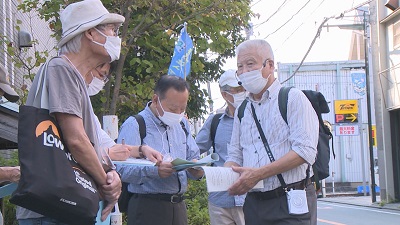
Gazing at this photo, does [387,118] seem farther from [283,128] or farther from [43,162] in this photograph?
[43,162]

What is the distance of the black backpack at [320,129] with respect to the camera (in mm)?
3832

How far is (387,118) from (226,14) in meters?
15.4

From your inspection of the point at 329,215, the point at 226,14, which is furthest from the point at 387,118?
the point at 226,14

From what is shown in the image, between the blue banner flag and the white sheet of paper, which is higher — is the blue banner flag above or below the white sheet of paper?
above

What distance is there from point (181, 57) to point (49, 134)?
5.51 meters

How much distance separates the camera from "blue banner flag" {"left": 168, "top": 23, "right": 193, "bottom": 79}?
7.75m

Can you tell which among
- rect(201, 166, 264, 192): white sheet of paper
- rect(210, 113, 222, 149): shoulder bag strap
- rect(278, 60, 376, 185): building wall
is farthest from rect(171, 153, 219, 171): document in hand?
rect(278, 60, 376, 185): building wall

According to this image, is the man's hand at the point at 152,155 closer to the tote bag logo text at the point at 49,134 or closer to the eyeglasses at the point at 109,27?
the eyeglasses at the point at 109,27

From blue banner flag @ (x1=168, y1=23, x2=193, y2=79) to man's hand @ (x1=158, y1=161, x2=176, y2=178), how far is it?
3.67 metres

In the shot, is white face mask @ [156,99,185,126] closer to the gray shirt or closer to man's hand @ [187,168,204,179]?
man's hand @ [187,168,204,179]

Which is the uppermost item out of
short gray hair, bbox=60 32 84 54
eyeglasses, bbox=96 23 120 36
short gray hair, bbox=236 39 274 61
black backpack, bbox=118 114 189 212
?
short gray hair, bbox=236 39 274 61

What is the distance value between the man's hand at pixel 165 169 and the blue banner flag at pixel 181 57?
3.67m

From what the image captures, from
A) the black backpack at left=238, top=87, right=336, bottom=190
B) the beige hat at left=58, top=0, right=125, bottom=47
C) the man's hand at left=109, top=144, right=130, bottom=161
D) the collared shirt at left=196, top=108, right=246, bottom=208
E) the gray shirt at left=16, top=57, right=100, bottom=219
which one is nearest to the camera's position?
the gray shirt at left=16, top=57, right=100, bottom=219

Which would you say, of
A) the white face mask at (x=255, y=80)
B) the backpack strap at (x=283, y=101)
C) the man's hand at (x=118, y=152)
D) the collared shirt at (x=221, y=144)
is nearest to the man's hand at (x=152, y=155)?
the man's hand at (x=118, y=152)
